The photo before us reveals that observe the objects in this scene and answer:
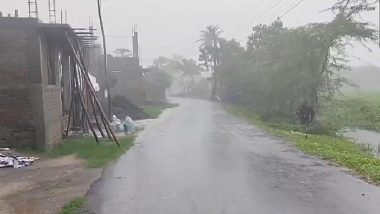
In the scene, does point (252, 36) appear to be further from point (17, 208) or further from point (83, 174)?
point (17, 208)

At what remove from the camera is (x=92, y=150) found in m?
16.4

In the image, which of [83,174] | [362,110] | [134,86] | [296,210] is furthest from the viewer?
[134,86]

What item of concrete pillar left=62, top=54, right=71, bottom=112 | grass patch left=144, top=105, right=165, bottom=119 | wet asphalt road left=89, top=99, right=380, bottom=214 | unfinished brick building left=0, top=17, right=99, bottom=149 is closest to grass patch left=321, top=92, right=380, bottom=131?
grass patch left=144, top=105, right=165, bottom=119

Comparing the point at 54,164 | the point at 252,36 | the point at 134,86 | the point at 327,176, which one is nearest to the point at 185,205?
the point at 327,176

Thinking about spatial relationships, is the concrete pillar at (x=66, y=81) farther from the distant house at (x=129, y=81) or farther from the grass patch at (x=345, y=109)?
the distant house at (x=129, y=81)

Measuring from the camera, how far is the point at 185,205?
27.2ft

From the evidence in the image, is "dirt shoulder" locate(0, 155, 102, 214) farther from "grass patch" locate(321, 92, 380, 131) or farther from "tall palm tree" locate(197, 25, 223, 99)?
"tall palm tree" locate(197, 25, 223, 99)

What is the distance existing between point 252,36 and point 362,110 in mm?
24131

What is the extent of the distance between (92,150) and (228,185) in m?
7.33

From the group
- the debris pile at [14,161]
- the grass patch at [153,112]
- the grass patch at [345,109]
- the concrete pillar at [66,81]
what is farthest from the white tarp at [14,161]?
the grass patch at [153,112]

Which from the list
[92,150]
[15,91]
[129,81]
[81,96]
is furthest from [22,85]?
[129,81]

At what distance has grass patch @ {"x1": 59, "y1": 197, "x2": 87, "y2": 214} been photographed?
8.22m

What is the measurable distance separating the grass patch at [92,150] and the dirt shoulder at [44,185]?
0.45 m

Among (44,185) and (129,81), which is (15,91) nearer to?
(44,185)
